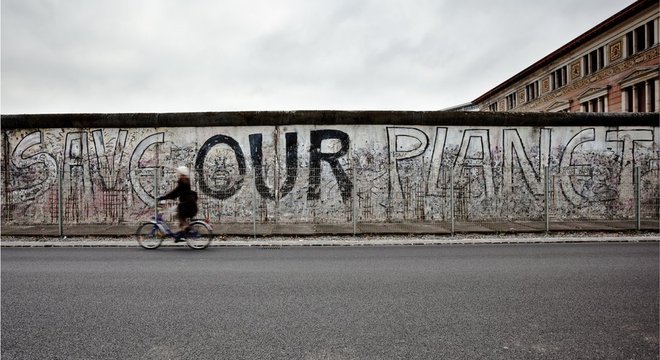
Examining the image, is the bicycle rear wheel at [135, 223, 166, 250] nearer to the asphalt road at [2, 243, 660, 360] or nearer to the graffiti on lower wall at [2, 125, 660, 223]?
the asphalt road at [2, 243, 660, 360]

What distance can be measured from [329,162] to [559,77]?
4003 centimetres

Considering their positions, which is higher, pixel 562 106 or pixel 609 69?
pixel 609 69

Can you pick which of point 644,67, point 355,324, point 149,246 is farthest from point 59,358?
point 644,67

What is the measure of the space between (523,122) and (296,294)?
37.3ft

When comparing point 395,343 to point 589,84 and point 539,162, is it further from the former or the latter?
point 589,84

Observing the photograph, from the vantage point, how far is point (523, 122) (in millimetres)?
13594

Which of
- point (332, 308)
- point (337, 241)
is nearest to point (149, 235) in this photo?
point (337, 241)

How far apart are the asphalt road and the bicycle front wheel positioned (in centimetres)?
136

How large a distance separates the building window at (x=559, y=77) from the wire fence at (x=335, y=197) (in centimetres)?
3367

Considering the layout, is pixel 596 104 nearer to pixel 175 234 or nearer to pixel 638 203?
pixel 638 203

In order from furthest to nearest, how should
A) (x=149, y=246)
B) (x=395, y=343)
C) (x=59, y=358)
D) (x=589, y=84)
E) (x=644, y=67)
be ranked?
(x=589, y=84) < (x=644, y=67) < (x=149, y=246) < (x=395, y=343) < (x=59, y=358)

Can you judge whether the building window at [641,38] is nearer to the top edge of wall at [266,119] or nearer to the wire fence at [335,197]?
the wire fence at [335,197]

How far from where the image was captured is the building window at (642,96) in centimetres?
3020

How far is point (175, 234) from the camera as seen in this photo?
921 cm
